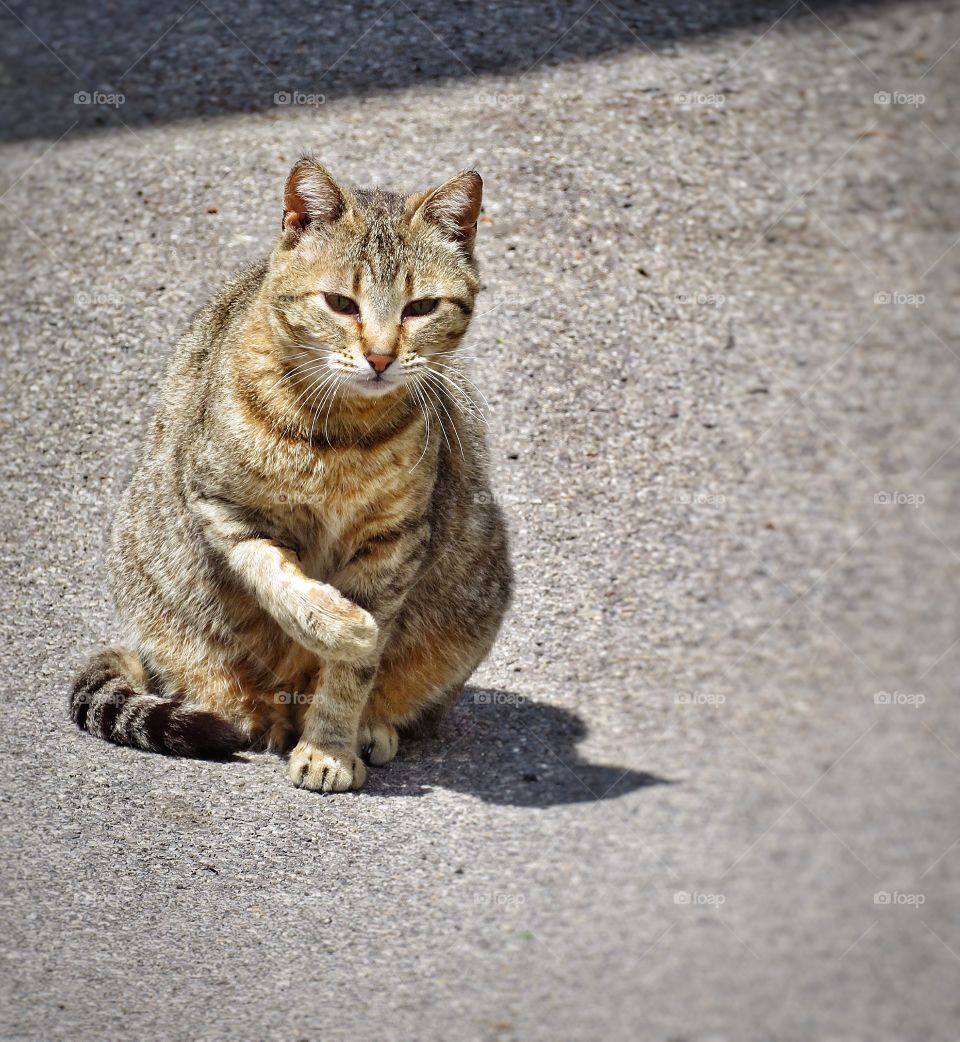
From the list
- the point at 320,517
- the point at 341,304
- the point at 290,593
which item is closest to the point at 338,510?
the point at 320,517

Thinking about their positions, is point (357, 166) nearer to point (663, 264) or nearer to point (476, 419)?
point (663, 264)

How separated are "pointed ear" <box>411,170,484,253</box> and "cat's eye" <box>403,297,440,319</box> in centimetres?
31

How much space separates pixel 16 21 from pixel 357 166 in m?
3.99

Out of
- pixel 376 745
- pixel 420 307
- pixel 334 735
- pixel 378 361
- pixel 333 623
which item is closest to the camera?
pixel 378 361

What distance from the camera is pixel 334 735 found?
4395 millimetres

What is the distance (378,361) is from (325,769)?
56.0 inches

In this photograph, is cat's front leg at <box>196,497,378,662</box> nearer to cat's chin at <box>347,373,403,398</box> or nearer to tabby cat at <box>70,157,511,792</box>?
tabby cat at <box>70,157,511,792</box>

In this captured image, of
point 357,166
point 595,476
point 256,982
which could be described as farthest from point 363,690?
point 357,166

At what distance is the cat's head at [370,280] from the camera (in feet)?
13.3

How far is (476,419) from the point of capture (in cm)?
519

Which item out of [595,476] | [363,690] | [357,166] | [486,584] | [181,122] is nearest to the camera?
[363,690]

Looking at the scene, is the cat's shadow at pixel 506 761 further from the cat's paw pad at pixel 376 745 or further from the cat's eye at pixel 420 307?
the cat's eye at pixel 420 307

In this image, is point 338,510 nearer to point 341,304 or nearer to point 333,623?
point 333,623

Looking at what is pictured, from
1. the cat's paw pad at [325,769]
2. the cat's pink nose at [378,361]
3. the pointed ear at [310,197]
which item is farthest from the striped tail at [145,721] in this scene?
the pointed ear at [310,197]
